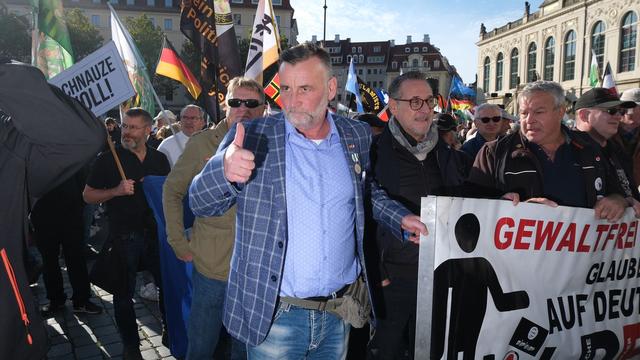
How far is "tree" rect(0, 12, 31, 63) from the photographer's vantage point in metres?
37.8

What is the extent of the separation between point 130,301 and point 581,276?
11.1 ft

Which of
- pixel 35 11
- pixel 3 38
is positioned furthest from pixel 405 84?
pixel 3 38

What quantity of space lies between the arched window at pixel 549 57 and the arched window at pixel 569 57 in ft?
7.77

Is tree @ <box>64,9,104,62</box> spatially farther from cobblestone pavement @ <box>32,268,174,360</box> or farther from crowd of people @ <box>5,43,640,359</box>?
crowd of people @ <box>5,43,640,359</box>

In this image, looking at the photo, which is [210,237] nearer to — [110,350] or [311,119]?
[311,119]

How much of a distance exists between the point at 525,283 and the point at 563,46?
193ft

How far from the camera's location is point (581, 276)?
2.79 m

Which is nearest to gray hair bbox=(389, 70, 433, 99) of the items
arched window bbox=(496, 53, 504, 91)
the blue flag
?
the blue flag

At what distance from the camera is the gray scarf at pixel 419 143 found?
322 cm

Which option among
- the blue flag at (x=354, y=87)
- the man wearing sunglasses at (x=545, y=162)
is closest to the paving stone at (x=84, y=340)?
the man wearing sunglasses at (x=545, y=162)

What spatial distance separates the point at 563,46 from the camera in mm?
52469

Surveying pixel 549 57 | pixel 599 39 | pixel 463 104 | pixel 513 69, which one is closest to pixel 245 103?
pixel 463 104

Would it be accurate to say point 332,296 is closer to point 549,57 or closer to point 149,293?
point 149,293

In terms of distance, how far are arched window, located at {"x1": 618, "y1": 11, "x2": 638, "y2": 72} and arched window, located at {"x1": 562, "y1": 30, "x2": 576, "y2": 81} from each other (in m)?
7.55
